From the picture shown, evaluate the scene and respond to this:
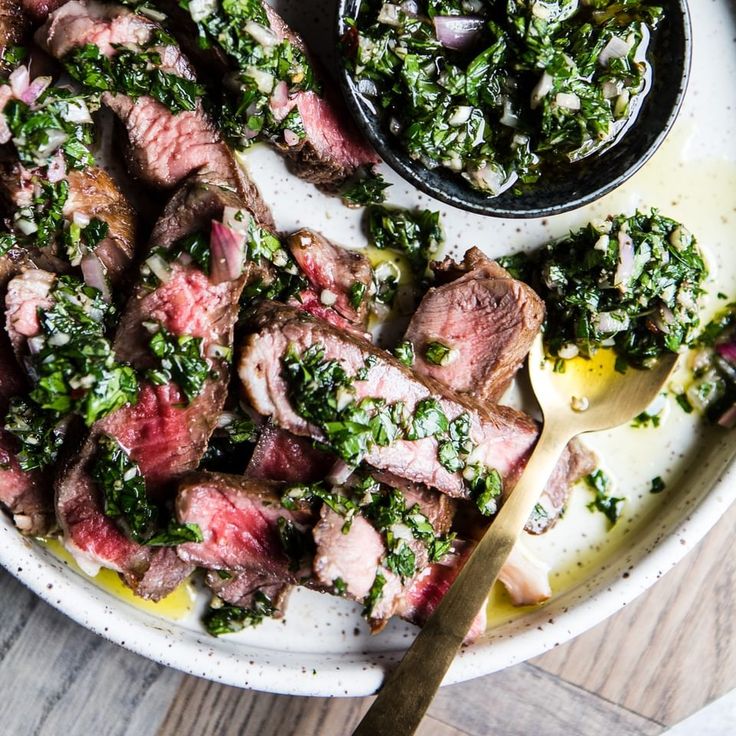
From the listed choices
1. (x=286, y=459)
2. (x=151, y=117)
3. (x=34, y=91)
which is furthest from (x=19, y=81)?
(x=286, y=459)

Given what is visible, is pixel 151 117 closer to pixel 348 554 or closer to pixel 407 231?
pixel 407 231

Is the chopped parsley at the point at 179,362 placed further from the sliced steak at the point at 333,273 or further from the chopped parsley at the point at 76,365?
the sliced steak at the point at 333,273

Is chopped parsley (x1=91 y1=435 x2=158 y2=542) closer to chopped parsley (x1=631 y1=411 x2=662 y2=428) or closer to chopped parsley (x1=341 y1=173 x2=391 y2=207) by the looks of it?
chopped parsley (x1=341 y1=173 x2=391 y2=207)

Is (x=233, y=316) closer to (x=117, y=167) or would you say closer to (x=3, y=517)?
(x=117, y=167)

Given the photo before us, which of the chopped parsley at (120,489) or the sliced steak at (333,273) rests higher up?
the sliced steak at (333,273)

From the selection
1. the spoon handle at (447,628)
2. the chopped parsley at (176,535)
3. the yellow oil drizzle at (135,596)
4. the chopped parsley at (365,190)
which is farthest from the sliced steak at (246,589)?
the chopped parsley at (365,190)

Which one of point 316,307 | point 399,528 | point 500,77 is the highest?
point 500,77
